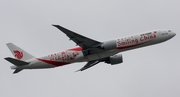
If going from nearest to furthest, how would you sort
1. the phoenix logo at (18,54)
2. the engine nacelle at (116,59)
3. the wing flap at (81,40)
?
the wing flap at (81,40), the engine nacelle at (116,59), the phoenix logo at (18,54)

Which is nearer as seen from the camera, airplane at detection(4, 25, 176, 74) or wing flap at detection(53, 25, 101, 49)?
wing flap at detection(53, 25, 101, 49)

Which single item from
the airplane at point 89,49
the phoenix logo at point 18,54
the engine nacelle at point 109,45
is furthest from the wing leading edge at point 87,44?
the phoenix logo at point 18,54

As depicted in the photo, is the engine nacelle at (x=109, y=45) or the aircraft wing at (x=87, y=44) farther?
the engine nacelle at (x=109, y=45)

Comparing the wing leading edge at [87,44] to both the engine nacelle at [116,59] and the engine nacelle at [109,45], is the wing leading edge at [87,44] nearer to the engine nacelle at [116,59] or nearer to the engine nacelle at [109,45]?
the engine nacelle at [109,45]

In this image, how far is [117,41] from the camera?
2141 inches

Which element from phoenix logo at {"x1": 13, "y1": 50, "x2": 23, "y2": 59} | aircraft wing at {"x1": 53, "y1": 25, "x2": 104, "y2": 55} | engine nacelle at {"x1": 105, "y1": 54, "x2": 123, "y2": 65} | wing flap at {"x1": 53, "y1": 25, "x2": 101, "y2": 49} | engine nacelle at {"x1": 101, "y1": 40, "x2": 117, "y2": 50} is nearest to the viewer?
wing flap at {"x1": 53, "y1": 25, "x2": 101, "y2": 49}

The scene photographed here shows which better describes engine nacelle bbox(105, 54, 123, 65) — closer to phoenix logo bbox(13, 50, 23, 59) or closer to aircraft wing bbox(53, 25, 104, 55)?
aircraft wing bbox(53, 25, 104, 55)

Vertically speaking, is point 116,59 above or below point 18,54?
below

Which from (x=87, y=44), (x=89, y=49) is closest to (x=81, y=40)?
(x=87, y=44)

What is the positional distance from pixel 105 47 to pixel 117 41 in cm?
215

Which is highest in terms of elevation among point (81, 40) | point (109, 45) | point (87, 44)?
Answer: point (81, 40)

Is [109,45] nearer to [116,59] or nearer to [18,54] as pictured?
[116,59]

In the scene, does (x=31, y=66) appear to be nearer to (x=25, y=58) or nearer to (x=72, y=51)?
(x=25, y=58)

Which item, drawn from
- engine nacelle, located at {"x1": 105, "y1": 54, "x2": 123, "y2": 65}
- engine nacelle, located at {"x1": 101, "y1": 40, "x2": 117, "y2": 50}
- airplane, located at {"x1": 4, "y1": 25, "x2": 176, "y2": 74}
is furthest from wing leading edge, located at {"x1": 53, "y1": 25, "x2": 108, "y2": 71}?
engine nacelle, located at {"x1": 105, "y1": 54, "x2": 123, "y2": 65}
